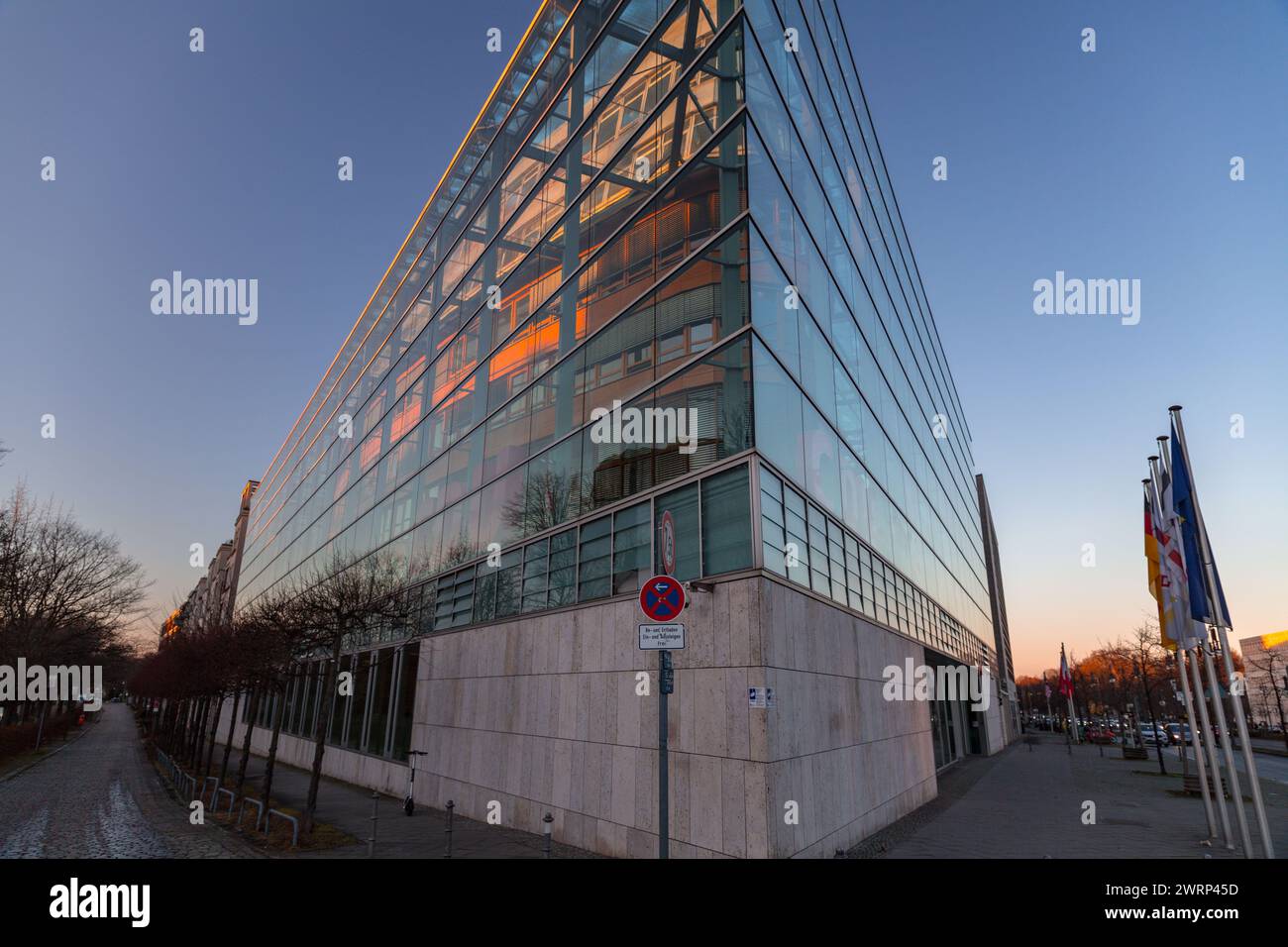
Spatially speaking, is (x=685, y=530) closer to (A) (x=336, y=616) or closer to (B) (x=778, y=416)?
(B) (x=778, y=416)

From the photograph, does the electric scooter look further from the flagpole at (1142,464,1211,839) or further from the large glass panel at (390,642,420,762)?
the flagpole at (1142,464,1211,839)

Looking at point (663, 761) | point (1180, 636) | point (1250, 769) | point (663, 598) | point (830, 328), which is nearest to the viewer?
point (663, 761)

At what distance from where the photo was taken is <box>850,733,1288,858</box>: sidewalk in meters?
13.1

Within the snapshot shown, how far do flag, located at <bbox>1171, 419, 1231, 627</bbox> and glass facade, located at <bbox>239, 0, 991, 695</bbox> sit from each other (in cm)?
648

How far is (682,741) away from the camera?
37.1 ft

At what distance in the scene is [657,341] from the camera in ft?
48.0

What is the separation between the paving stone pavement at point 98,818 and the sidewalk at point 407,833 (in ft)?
7.08

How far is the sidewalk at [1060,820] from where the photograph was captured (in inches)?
516

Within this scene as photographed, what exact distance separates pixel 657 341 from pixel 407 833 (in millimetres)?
12589

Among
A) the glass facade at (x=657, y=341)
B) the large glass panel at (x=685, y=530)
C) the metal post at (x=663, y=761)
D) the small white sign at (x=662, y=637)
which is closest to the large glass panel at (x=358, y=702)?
the glass facade at (x=657, y=341)

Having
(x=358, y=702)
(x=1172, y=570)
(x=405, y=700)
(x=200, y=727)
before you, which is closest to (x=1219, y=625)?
(x=1172, y=570)
